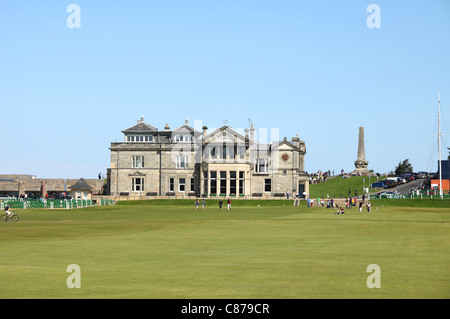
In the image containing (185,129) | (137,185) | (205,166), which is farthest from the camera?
(185,129)

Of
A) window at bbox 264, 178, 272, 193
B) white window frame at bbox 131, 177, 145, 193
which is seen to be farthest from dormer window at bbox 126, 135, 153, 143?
window at bbox 264, 178, 272, 193

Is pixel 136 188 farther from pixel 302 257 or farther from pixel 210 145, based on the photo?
pixel 302 257

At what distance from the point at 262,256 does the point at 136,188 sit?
80.6 metres

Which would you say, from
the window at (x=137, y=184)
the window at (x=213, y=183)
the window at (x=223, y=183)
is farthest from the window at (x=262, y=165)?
the window at (x=137, y=184)

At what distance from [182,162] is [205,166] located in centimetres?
561

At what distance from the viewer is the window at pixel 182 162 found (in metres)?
105

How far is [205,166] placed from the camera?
10162 centimetres

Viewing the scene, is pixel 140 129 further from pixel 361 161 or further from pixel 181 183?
pixel 361 161

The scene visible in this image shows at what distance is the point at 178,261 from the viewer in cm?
2527

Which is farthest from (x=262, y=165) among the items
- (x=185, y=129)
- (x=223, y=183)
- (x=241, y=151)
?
(x=185, y=129)

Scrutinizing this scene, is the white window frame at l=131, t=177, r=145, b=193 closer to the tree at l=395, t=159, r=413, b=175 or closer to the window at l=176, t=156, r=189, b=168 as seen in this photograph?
the window at l=176, t=156, r=189, b=168

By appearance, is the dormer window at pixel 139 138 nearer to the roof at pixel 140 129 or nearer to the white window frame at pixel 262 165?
the roof at pixel 140 129

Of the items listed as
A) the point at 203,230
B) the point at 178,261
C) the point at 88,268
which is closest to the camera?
the point at 88,268
